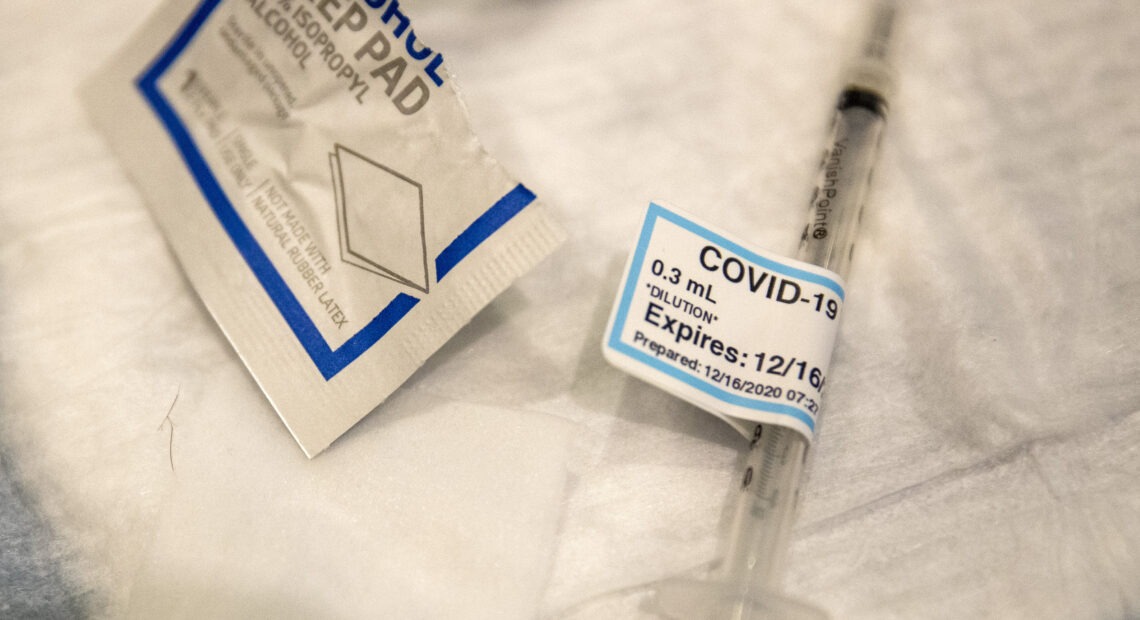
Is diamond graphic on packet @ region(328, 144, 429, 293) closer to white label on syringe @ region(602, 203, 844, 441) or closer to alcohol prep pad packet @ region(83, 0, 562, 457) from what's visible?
alcohol prep pad packet @ region(83, 0, 562, 457)

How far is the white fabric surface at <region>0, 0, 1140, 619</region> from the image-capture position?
Answer: 1.43 feet

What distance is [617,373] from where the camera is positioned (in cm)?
48

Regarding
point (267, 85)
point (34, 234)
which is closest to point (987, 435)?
point (267, 85)

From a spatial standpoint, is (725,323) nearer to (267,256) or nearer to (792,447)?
(792,447)

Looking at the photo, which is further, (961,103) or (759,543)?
(961,103)

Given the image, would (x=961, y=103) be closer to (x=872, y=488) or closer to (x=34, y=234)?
(x=872, y=488)

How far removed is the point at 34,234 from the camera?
0.50 metres

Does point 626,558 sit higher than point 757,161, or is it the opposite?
point 757,161

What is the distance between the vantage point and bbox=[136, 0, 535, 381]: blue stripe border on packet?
431mm

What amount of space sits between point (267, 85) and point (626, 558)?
32cm

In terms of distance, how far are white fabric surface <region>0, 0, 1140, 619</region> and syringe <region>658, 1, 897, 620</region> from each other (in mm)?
17

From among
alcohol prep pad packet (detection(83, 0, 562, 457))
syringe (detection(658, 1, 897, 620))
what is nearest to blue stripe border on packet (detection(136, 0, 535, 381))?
alcohol prep pad packet (detection(83, 0, 562, 457))

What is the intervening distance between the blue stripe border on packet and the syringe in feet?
0.59

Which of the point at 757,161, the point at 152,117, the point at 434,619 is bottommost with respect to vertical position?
the point at 434,619
